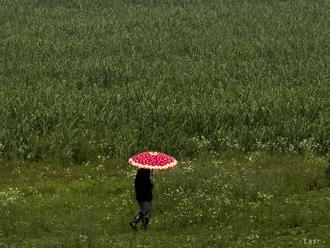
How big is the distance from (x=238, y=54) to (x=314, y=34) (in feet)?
25.2

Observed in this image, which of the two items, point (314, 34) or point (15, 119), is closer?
point (15, 119)

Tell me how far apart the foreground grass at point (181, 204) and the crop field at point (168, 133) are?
5cm

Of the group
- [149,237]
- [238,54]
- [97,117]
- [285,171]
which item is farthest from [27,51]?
[149,237]

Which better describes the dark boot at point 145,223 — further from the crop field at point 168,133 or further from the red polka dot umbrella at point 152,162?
the red polka dot umbrella at point 152,162

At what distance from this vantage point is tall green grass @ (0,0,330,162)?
2041 cm

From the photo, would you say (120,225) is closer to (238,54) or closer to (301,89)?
(301,89)

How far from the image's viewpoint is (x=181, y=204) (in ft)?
49.9

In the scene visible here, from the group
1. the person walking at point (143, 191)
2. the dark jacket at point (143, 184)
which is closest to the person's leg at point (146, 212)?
the person walking at point (143, 191)

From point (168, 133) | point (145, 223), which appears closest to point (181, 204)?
point (145, 223)

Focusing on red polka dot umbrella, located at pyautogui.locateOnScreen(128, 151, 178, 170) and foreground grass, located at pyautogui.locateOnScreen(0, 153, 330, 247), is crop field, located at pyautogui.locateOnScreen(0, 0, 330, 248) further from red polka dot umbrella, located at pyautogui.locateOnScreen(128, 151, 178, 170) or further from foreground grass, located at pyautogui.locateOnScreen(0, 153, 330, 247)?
red polka dot umbrella, located at pyautogui.locateOnScreen(128, 151, 178, 170)

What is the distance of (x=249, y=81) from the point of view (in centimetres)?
2819

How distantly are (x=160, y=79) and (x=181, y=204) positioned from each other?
13.4m

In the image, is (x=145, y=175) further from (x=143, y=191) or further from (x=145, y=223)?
(x=145, y=223)

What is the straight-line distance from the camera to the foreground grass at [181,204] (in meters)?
12.8
